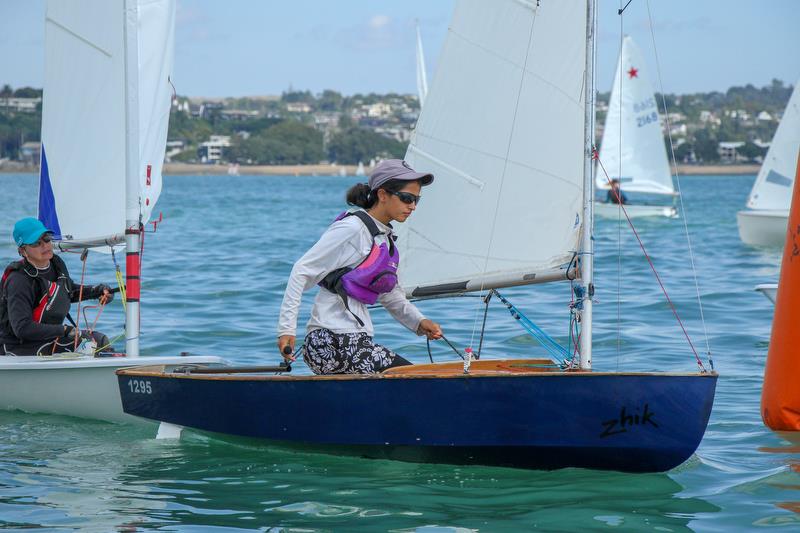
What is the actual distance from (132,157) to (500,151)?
2038 mm

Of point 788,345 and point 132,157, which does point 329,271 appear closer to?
point 132,157

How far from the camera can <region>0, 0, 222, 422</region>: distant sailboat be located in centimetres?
670

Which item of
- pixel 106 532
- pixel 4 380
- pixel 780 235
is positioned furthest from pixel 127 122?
pixel 780 235

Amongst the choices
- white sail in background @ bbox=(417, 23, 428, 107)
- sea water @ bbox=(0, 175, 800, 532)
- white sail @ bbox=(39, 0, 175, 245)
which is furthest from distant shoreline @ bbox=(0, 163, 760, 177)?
white sail @ bbox=(39, 0, 175, 245)

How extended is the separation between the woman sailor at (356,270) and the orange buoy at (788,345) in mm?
1947

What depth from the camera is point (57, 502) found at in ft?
17.3

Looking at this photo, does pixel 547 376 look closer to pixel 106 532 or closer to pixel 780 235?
pixel 106 532

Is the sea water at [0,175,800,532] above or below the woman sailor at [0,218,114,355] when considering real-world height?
below

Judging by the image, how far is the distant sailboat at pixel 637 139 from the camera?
31.7 metres

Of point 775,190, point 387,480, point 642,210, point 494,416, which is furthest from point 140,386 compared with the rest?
point 642,210

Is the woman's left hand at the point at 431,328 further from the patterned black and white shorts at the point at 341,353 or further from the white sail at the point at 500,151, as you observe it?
the white sail at the point at 500,151

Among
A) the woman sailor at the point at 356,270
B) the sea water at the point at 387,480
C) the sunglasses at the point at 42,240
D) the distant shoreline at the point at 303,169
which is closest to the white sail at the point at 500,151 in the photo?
the sea water at the point at 387,480

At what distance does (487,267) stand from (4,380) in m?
2.93

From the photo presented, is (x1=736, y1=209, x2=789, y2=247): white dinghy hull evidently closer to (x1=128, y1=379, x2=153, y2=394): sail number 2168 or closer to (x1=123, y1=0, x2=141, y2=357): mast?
(x1=123, y1=0, x2=141, y2=357): mast
